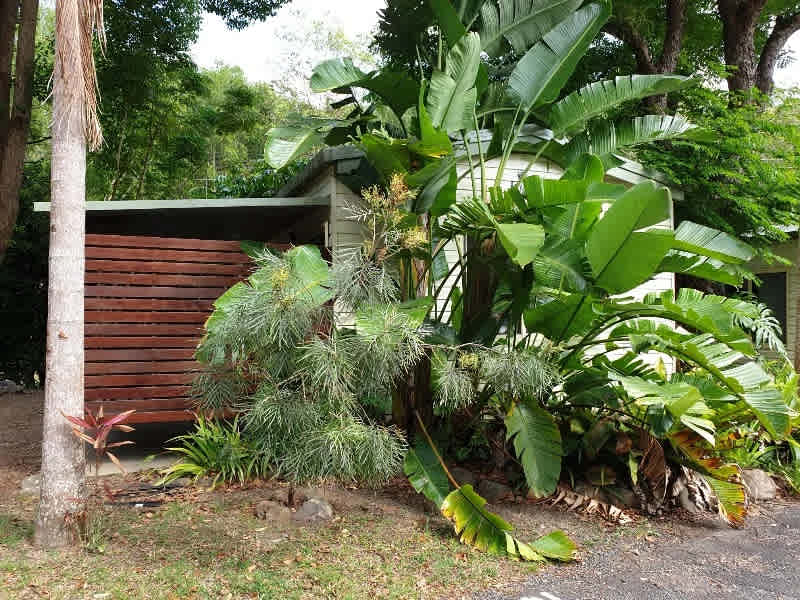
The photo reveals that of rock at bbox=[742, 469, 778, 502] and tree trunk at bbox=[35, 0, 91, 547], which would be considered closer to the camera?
tree trunk at bbox=[35, 0, 91, 547]

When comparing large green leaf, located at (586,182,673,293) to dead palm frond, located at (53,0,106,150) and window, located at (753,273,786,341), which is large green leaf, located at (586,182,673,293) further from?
window, located at (753,273,786,341)

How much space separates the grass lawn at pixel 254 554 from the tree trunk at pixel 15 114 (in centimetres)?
515

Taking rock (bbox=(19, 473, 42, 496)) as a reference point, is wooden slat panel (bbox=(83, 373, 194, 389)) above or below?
above

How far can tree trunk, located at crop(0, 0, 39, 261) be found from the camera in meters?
8.77

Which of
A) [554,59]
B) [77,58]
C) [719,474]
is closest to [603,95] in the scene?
[554,59]

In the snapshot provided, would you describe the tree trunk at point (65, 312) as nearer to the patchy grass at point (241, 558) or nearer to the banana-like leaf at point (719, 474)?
the patchy grass at point (241, 558)

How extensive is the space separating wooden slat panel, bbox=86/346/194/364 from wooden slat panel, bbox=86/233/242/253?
3.44 ft

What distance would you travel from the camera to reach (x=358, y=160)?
704 cm

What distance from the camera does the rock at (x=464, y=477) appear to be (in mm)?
5871

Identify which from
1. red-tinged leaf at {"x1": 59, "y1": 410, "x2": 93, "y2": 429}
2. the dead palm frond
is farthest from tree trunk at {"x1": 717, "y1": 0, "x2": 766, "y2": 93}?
red-tinged leaf at {"x1": 59, "y1": 410, "x2": 93, "y2": 429}

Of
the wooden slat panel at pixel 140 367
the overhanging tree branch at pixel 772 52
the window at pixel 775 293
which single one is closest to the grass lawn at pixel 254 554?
the wooden slat panel at pixel 140 367

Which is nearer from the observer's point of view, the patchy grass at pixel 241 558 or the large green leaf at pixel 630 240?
the patchy grass at pixel 241 558

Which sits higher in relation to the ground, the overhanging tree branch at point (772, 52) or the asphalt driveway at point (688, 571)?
the overhanging tree branch at point (772, 52)

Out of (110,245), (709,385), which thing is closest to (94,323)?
(110,245)
